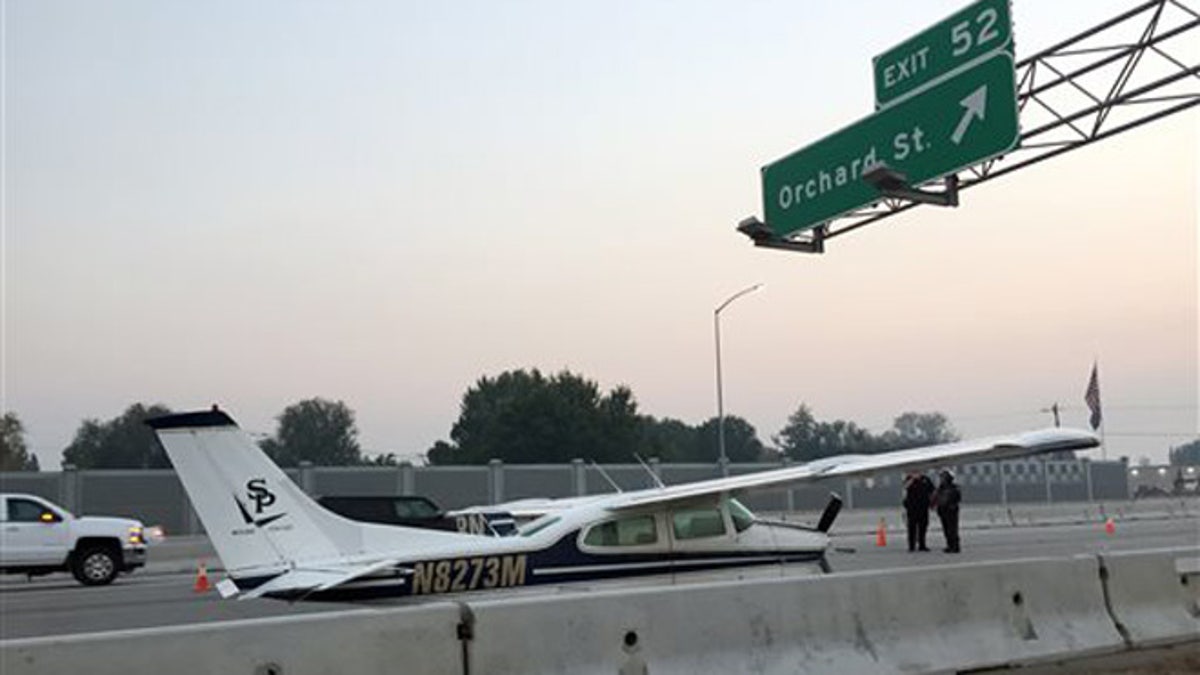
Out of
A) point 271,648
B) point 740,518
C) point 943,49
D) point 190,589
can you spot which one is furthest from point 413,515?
point 271,648

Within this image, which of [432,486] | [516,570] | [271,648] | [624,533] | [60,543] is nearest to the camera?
[271,648]

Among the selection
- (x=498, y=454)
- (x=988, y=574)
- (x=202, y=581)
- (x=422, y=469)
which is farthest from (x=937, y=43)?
(x=498, y=454)

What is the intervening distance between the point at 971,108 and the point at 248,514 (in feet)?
29.1

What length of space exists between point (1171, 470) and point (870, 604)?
295 feet

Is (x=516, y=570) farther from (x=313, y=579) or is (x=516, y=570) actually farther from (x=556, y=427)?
(x=556, y=427)

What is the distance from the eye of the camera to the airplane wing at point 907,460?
8.61 meters

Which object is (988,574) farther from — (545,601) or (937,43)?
(937,43)

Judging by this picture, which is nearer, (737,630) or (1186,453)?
(737,630)

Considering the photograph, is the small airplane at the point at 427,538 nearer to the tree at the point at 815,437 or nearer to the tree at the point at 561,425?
the tree at the point at 561,425

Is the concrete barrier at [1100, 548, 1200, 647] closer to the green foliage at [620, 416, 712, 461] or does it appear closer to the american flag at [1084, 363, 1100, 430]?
the american flag at [1084, 363, 1100, 430]

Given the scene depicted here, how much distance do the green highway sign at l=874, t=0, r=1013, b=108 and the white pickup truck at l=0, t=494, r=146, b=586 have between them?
53.0 ft

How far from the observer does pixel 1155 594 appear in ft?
27.6

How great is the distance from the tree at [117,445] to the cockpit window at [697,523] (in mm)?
89638

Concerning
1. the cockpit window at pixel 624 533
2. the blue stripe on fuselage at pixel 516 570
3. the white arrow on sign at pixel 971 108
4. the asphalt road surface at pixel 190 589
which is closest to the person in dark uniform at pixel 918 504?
the asphalt road surface at pixel 190 589
